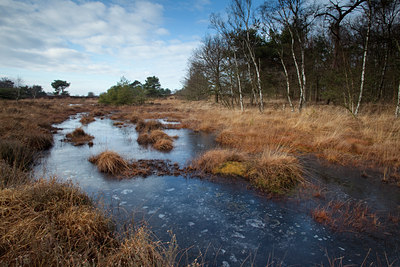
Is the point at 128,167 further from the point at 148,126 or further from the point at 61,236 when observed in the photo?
the point at 148,126

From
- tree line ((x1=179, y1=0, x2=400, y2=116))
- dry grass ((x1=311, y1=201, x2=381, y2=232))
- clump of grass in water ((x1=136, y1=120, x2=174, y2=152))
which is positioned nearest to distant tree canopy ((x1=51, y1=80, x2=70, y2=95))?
tree line ((x1=179, y1=0, x2=400, y2=116))

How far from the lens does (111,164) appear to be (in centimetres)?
638

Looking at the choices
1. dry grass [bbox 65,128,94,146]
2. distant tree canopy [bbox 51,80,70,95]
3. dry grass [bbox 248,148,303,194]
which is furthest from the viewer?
distant tree canopy [bbox 51,80,70,95]

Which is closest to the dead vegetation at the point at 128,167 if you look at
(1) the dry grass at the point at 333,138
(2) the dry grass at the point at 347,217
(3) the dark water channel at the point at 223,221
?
(3) the dark water channel at the point at 223,221

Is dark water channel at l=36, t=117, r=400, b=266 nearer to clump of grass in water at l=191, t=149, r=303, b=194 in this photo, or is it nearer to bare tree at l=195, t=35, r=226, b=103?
clump of grass in water at l=191, t=149, r=303, b=194

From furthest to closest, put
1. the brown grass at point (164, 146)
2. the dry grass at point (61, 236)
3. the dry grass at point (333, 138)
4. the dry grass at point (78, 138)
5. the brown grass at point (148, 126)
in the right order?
1. the brown grass at point (148, 126)
2. the dry grass at point (78, 138)
3. the brown grass at point (164, 146)
4. the dry grass at point (333, 138)
5. the dry grass at point (61, 236)

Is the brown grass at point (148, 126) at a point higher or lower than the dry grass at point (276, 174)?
higher

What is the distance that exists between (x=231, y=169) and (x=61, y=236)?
4502 mm

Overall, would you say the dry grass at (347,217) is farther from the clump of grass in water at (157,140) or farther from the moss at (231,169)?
the clump of grass in water at (157,140)

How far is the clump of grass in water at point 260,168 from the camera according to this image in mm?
5303

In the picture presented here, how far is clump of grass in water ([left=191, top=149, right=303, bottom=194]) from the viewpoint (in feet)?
17.4

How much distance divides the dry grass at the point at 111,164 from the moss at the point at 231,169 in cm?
290

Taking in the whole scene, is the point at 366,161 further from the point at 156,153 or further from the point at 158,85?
the point at 158,85

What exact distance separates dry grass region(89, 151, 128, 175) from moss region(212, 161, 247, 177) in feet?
9.52
